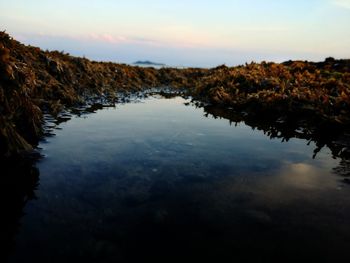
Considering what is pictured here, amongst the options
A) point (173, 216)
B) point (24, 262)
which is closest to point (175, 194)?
point (173, 216)

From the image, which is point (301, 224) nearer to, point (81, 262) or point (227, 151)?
point (81, 262)

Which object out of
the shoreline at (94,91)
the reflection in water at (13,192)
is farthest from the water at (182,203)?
the shoreline at (94,91)

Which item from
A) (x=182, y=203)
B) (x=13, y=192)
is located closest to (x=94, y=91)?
(x=13, y=192)

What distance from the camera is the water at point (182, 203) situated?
318 centimetres

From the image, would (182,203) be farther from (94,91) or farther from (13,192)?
(94,91)

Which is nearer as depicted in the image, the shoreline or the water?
the water

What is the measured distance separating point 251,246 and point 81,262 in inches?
65.2

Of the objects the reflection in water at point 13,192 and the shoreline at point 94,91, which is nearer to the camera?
the reflection in water at point 13,192

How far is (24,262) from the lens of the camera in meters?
2.86

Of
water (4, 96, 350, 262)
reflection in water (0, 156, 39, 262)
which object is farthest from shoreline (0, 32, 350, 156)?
water (4, 96, 350, 262)

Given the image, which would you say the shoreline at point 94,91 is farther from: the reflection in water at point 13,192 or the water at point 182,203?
the water at point 182,203

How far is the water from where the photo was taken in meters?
3.18

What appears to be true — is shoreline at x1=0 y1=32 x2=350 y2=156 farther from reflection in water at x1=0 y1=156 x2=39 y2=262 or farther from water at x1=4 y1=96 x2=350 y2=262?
water at x1=4 y1=96 x2=350 y2=262

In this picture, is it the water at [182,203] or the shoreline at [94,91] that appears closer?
the water at [182,203]
